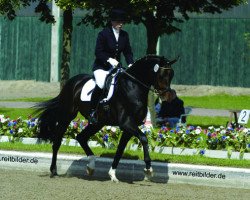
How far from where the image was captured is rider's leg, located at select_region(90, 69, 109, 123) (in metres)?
12.7

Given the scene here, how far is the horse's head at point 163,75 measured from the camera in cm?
1193

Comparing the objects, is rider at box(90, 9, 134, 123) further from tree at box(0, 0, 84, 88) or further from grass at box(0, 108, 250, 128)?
tree at box(0, 0, 84, 88)

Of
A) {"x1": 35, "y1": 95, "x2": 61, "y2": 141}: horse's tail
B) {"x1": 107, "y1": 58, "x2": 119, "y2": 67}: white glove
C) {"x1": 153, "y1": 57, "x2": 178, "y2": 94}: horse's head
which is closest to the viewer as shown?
{"x1": 153, "y1": 57, "x2": 178, "y2": 94}: horse's head

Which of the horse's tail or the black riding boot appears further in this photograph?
the horse's tail

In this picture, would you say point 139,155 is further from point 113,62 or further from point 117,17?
point 117,17

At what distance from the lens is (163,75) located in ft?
39.2

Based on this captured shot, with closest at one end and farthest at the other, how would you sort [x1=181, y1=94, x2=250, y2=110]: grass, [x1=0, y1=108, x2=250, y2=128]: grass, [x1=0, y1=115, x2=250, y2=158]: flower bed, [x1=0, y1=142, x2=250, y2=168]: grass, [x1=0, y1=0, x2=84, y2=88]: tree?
1. [x1=0, y1=142, x2=250, y2=168]: grass
2. [x1=0, y1=115, x2=250, y2=158]: flower bed
3. [x1=0, y1=108, x2=250, y2=128]: grass
4. [x1=0, y1=0, x2=84, y2=88]: tree
5. [x1=181, y1=94, x2=250, y2=110]: grass

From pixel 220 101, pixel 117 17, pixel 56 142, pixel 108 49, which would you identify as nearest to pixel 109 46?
pixel 108 49

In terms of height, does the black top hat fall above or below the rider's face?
above

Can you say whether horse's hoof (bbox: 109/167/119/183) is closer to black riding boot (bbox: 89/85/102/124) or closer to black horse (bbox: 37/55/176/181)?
black horse (bbox: 37/55/176/181)

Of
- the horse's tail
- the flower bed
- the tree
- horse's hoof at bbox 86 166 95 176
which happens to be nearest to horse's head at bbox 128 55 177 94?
horse's hoof at bbox 86 166 95 176

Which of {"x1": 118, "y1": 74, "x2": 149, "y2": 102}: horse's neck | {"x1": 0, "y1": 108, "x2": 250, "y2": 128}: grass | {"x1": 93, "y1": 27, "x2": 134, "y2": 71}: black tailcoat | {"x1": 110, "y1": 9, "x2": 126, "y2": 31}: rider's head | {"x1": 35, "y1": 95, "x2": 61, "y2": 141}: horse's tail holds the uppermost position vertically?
{"x1": 110, "y1": 9, "x2": 126, "y2": 31}: rider's head

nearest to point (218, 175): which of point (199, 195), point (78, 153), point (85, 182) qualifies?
point (199, 195)

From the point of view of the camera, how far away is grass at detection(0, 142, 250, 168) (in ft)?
42.8
